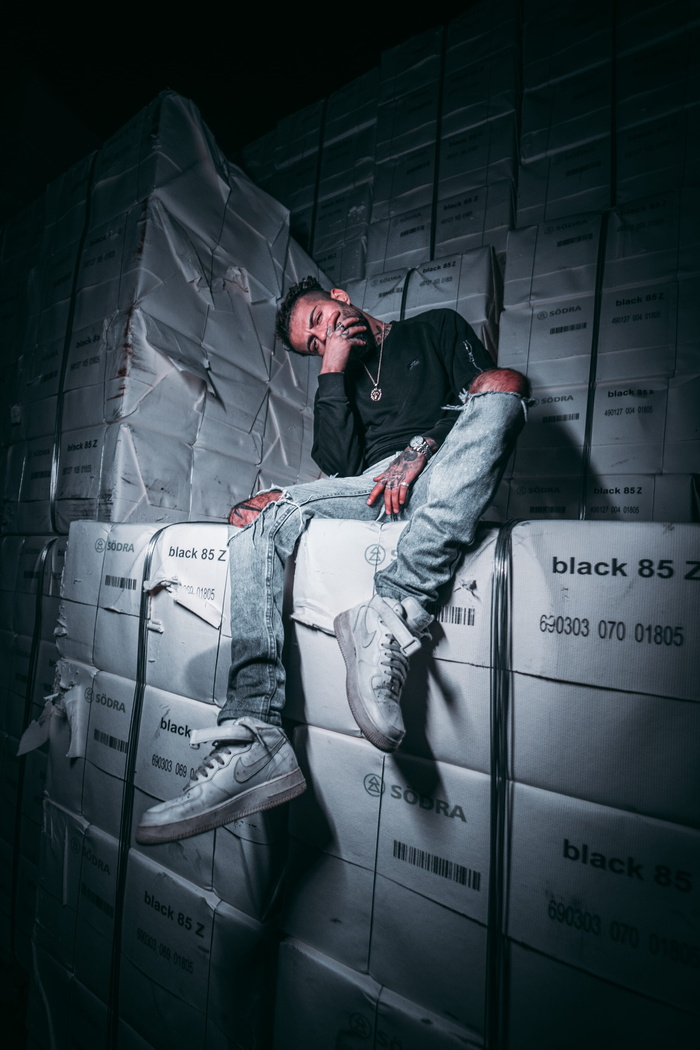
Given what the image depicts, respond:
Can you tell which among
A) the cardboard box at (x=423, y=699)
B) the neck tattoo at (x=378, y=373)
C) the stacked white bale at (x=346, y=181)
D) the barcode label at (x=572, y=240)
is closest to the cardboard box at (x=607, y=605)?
the cardboard box at (x=423, y=699)

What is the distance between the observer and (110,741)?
4.00 feet

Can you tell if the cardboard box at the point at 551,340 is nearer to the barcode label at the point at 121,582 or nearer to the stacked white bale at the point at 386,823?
the stacked white bale at the point at 386,823

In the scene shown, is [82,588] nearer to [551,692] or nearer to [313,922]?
[313,922]

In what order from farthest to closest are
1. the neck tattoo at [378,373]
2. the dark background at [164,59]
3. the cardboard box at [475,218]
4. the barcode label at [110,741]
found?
the dark background at [164,59]
the cardboard box at [475,218]
the neck tattoo at [378,373]
the barcode label at [110,741]

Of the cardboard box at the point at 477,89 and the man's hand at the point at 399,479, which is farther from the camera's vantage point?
the cardboard box at the point at 477,89

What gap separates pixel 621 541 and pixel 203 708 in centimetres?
95

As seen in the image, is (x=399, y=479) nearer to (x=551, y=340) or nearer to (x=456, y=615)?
(x=456, y=615)

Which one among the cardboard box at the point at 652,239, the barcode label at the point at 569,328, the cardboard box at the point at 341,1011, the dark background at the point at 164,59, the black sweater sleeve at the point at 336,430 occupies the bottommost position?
the cardboard box at the point at 341,1011

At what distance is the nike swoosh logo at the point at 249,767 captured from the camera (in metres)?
0.82

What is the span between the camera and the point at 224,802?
81 cm

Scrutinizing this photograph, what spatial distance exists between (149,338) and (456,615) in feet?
4.73

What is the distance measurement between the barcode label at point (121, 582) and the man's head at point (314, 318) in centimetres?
101

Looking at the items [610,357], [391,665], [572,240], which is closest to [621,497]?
[610,357]

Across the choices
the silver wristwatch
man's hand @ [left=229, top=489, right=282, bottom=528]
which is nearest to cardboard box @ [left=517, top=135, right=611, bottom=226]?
the silver wristwatch
